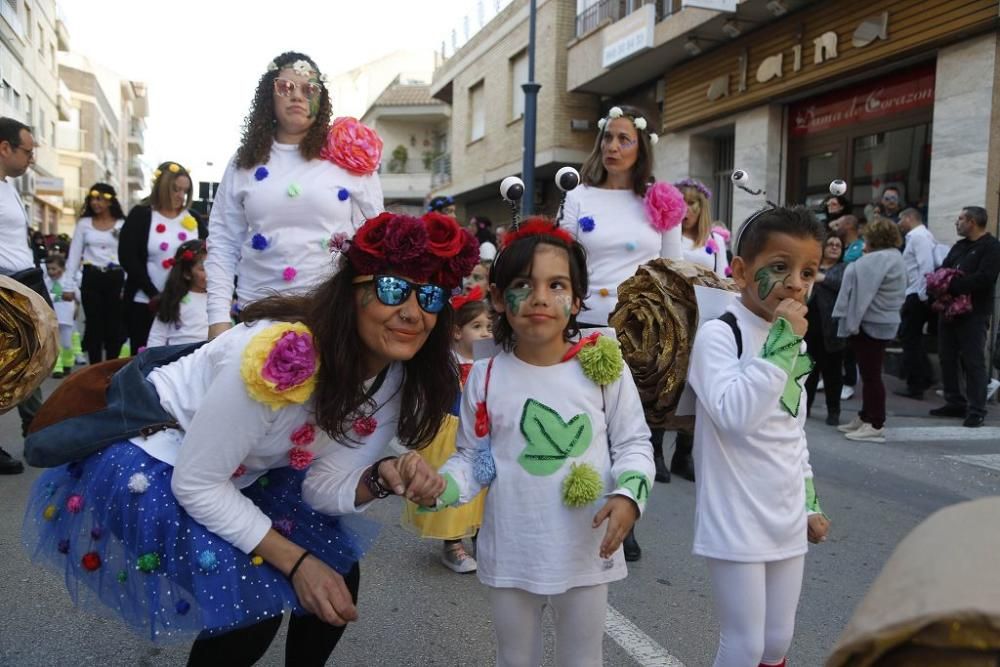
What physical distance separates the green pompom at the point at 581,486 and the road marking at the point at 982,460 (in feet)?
16.6

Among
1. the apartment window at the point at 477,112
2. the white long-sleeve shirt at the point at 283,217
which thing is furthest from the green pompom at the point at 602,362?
the apartment window at the point at 477,112

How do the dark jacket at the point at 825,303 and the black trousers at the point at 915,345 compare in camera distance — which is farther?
the black trousers at the point at 915,345

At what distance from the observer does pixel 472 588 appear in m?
3.65

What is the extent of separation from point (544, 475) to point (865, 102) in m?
11.0

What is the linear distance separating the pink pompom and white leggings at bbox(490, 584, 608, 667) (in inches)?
80.4

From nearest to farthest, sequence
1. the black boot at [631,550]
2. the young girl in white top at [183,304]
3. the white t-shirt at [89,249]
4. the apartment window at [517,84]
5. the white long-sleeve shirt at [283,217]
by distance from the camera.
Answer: the white long-sleeve shirt at [283,217] → the black boot at [631,550] → the young girl in white top at [183,304] → the white t-shirt at [89,249] → the apartment window at [517,84]

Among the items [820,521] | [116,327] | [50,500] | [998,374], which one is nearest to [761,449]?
[820,521]

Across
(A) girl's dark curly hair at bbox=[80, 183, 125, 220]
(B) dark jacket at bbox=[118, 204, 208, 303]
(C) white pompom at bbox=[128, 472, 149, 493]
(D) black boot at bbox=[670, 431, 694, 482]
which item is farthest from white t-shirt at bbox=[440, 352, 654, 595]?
(A) girl's dark curly hair at bbox=[80, 183, 125, 220]

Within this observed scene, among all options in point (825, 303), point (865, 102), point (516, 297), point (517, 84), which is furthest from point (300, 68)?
point (517, 84)

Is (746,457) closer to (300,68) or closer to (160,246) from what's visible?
(300,68)

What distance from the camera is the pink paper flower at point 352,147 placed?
11.5 ft

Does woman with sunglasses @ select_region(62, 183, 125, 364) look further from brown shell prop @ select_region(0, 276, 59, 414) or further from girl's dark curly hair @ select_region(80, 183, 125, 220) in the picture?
brown shell prop @ select_region(0, 276, 59, 414)

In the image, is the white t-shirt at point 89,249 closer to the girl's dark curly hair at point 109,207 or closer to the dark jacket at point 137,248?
the girl's dark curly hair at point 109,207

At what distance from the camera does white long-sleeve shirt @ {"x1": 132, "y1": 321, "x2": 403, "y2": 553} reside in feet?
6.43
